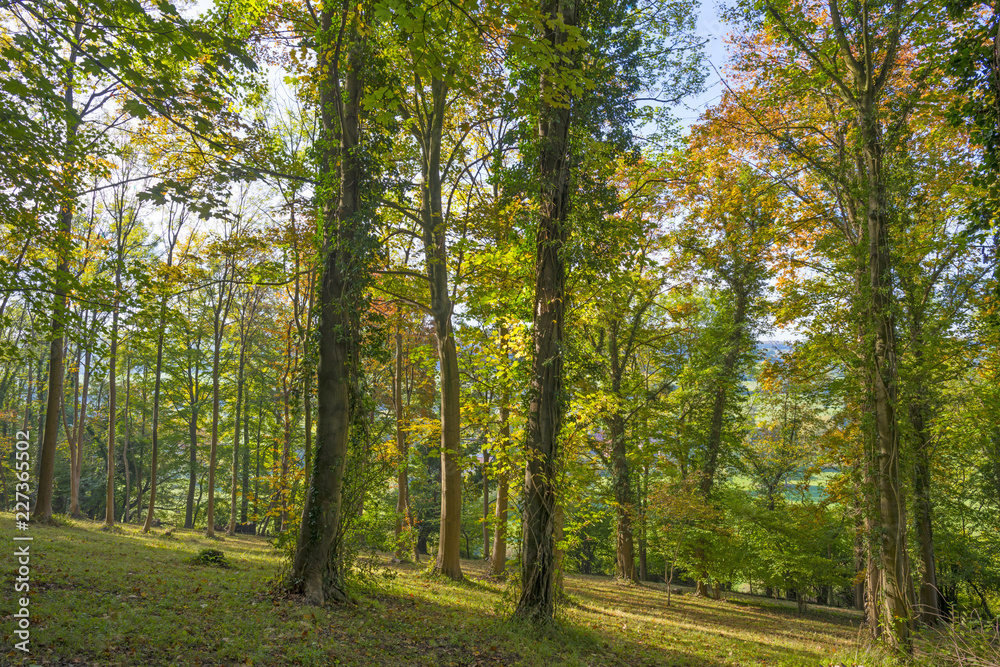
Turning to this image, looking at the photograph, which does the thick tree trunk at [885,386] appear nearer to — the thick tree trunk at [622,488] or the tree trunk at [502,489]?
the tree trunk at [502,489]

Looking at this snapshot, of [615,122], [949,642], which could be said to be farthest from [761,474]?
[615,122]

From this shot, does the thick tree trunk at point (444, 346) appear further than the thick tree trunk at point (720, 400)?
No

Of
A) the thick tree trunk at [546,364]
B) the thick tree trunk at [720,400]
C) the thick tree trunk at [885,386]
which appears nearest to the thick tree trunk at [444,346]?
the thick tree trunk at [546,364]

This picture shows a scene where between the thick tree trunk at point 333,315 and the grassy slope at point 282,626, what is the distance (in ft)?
1.76

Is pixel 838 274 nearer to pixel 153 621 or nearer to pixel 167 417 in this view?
pixel 153 621

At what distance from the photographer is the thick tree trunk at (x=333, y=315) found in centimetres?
682

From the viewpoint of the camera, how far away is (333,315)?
722 centimetres

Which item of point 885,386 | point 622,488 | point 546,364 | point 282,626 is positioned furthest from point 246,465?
point 885,386

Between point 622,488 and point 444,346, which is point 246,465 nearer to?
point 622,488

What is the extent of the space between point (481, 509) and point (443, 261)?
2156 cm

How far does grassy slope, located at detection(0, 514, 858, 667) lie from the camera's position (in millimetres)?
4586

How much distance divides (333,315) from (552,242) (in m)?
3.26

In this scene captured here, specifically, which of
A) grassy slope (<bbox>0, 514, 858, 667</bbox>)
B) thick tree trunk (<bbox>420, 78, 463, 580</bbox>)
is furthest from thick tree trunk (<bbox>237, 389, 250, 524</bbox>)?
thick tree trunk (<bbox>420, 78, 463, 580</bbox>)

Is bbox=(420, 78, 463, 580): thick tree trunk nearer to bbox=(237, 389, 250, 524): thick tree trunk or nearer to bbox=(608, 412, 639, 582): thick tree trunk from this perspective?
bbox=(608, 412, 639, 582): thick tree trunk
